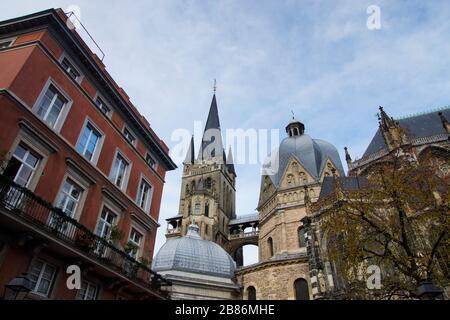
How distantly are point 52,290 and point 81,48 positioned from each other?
1025 cm

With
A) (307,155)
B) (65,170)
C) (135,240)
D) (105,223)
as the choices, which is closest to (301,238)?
(307,155)

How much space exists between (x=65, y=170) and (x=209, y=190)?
47.5 m

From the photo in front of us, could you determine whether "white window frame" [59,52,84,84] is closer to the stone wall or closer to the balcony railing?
the balcony railing

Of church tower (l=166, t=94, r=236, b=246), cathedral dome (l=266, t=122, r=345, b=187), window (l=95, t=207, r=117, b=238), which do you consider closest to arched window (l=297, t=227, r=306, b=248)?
cathedral dome (l=266, t=122, r=345, b=187)

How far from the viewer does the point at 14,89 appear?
10.7 m

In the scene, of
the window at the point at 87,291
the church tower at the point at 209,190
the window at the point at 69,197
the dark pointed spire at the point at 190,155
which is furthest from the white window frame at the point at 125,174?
the dark pointed spire at the point at 190,155

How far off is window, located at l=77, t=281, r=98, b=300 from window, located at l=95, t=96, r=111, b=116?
8.10 metres

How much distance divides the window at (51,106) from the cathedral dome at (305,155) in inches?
1221

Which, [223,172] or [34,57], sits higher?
[223,172]

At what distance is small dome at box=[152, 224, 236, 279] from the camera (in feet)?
102
